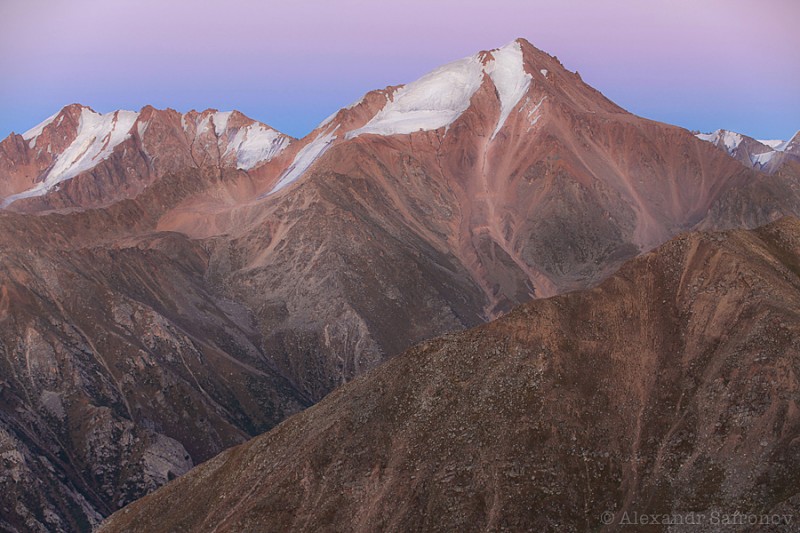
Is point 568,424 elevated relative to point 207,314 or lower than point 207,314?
lower

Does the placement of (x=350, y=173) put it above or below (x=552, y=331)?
above

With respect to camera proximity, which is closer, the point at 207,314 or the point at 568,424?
the point at 568,424

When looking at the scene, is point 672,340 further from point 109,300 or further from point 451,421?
point 109,300

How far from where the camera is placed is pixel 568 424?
198 ft

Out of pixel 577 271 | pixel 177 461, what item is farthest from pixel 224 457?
pixel 577 271

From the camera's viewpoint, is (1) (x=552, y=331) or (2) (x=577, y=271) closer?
(1) (x=552, y=331)

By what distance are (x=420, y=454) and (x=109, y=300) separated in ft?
280

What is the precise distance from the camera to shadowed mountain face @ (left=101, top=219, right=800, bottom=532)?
2203 inches

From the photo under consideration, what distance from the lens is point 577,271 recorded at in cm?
19138

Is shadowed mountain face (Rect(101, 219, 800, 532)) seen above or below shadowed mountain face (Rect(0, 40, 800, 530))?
below

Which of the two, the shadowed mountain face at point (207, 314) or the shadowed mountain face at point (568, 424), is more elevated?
the shadowed mountain face at point (207, 314)

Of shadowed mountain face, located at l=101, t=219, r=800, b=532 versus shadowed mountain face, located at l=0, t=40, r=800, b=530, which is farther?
shadowed mountain face, located at l=0, t=40, r=800, b=530

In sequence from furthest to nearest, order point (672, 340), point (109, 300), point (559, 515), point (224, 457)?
point (109, 300)
point (224, 457)
point (672, 340)
point (559, 515)

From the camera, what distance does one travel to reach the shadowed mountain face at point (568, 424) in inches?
2203
